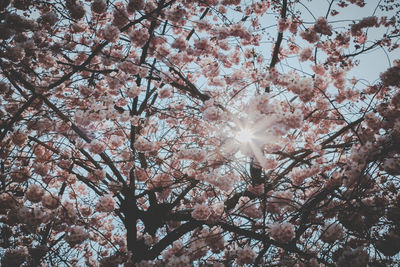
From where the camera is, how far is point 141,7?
13.7 feet

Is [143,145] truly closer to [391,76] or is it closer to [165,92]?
[165,92]

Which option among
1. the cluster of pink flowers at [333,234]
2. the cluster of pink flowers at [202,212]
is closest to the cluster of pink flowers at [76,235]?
the cluster of pink flowers at [202,212]

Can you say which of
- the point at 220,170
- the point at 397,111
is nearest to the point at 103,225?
the point at 220,170

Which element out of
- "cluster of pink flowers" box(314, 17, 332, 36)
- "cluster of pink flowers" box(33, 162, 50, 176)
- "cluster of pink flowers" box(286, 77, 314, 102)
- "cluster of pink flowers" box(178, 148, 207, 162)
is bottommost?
"cluster of pink flowers" box(178, 148, 207, 162)

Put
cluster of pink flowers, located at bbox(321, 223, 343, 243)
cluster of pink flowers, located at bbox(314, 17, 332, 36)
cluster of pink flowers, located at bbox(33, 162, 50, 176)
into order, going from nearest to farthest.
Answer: cluster of pink flowers, located at bbox(321, 223, 343, 243) → cluster of pink flowers, located at bbox(33, 162, 50, 176) → cluster of pink flowers, located at bbox(314, 17, 332, 36)

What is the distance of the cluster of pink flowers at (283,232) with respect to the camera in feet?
9.29

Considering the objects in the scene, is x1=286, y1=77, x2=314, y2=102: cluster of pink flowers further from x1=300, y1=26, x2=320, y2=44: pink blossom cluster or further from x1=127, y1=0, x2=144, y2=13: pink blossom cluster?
x1=127, y1=0, x2=144, y2=13: pink blossom cluster

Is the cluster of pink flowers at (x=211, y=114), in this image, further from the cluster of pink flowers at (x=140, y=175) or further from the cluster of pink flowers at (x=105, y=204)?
the cluster of pink flowers at (x=105, y=204)

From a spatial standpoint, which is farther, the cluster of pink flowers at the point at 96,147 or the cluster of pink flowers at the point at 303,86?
the cluster of pink flowers at the point at 96,147

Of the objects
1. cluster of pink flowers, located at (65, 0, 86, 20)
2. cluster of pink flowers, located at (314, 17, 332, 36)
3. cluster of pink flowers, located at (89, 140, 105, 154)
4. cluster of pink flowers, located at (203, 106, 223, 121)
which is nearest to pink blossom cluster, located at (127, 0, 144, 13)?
cluster of pink flowers, located at (65, 0, 86, 20)

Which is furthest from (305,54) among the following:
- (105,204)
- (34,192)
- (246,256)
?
(34,192)

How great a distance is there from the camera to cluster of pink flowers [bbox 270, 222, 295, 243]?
283 centimetres

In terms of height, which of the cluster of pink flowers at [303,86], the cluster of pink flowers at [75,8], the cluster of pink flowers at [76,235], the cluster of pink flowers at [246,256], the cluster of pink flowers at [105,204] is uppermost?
the cluster of pink flowers at [75,8]

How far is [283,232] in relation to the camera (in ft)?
9.30
